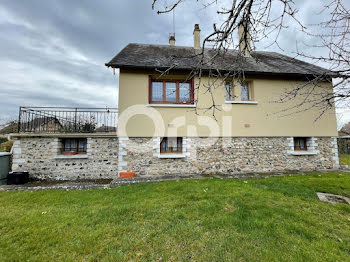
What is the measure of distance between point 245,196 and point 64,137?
7862mm

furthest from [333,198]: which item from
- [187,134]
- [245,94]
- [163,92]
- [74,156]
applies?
[74,156]

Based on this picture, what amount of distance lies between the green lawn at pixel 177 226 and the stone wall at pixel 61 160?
7.98 ft

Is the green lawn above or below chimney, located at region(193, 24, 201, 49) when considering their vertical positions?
below

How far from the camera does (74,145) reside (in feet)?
23.6

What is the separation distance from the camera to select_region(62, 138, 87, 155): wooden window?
7.12m

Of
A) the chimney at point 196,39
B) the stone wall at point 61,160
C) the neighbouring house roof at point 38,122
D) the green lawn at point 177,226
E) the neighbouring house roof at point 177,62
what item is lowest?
the green lawn at point 177,226

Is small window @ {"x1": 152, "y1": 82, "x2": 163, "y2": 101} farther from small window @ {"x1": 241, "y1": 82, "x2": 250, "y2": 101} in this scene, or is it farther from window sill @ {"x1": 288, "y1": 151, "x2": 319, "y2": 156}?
window sill @ {"x1": 288, "y1": 151, "x2": 319, "y2": 156}

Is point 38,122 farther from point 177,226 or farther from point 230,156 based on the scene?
point 230,156

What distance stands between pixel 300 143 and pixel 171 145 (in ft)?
22.6

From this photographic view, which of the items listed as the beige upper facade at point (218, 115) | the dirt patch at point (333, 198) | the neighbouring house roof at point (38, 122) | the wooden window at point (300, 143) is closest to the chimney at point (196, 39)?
the beige upper facade at point (218, 115)

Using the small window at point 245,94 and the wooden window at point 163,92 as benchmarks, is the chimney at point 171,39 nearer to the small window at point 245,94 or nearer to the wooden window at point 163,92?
the wooden window at point 163,92

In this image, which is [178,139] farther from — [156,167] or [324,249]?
A: [324,249]

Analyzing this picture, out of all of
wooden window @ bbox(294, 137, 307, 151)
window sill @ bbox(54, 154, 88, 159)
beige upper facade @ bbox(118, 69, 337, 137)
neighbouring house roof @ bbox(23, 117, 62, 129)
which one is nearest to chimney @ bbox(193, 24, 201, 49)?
beige upper facade @ bbox(118, 69, 337, 137)

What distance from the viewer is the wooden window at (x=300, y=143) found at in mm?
7684
